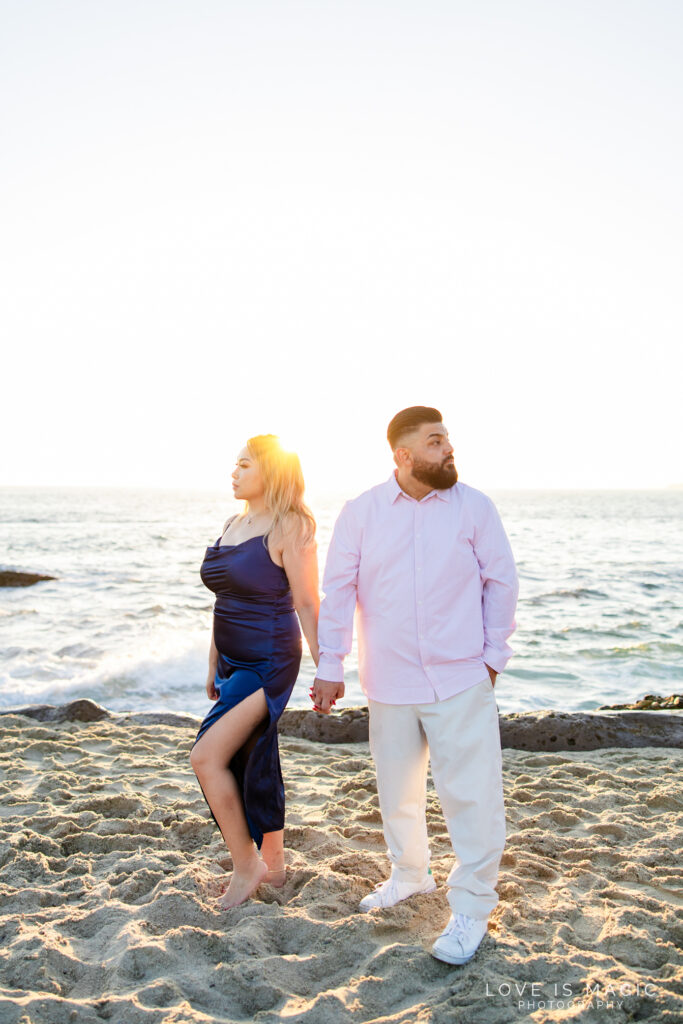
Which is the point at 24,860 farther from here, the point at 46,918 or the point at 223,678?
the point at 223,678

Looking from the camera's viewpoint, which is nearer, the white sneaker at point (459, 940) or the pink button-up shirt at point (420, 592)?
the white sneaker at point (459, 940)

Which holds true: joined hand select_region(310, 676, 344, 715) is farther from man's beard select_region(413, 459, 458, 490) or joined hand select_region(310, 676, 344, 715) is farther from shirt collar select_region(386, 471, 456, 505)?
man's beard select_region(413, 459, 458, 490)

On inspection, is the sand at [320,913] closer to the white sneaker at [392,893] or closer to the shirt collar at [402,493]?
the white sneaker at [392,893]

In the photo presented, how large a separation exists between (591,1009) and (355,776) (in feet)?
Result: 9.50

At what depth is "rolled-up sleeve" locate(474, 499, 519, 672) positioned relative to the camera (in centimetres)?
310

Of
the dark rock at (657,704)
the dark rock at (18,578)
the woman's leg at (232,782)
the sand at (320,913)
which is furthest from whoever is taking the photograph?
the dark rock at (18,578)

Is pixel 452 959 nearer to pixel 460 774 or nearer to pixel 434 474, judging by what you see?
pixel 460 774

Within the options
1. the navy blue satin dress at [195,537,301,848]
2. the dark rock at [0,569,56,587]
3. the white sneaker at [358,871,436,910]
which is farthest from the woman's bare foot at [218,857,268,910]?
the dark rock at [0,569,56,587]

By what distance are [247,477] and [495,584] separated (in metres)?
1.24

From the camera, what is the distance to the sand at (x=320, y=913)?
2.58 m

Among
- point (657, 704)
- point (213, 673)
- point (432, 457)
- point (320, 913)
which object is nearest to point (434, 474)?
point (432, 457)

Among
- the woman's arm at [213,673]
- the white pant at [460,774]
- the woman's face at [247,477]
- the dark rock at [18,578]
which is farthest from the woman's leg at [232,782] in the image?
the dark rock at [18,578]

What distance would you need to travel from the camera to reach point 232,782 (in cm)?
338

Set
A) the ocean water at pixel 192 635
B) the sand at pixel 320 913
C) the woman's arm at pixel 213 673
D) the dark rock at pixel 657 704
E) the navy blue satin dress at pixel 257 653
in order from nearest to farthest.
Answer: the sand at pixel 320 913
the navy blue satin dress at pixel 257 653
the woman's arm at pixel 213 673
the dark rock at pixel 657 704
the ocean water at pixel 192 635
